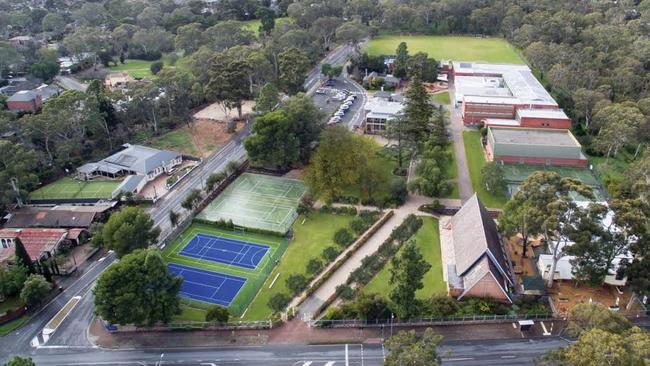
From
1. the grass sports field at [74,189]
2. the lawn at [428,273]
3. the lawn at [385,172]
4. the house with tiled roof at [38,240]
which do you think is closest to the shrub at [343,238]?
the lawn at [428,273]

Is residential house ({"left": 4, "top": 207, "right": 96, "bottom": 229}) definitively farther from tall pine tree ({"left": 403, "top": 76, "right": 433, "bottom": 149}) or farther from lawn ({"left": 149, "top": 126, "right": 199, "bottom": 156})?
tall pine tree ({"left": 403, "top": 76, "right": 433, "bottom": 149})

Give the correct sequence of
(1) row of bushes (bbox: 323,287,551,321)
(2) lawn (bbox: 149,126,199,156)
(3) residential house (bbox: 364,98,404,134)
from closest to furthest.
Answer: (1) row of bushes (bbox: 323,287,551,321), (2) lawn (bbox: 149,126,199,156), (3) residential house (bbox: 364,98,404,134)

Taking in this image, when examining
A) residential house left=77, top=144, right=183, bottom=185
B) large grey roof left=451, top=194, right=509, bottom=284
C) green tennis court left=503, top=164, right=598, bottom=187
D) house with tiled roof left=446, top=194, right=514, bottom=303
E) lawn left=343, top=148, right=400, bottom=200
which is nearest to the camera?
house with tiled roof left=446, top=194, right=514, bottom=303

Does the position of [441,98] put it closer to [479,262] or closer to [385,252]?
[385,252]

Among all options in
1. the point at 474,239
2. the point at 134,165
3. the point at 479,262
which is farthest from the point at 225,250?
the point at 479,262

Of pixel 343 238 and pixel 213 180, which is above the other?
pixel 213 180

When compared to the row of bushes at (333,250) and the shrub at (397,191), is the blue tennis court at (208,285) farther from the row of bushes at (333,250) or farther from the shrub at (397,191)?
the shrub at (397,191)

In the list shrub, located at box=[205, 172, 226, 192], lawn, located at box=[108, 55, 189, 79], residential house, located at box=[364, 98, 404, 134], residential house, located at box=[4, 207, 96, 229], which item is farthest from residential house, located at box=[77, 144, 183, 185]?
lawn, located at box=[108, 55, 189, 79]

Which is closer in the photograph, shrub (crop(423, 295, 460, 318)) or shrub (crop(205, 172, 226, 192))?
shrub (crop(423, 295, 460, 318))
